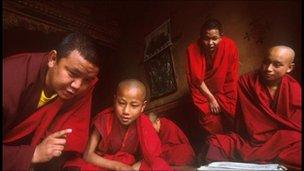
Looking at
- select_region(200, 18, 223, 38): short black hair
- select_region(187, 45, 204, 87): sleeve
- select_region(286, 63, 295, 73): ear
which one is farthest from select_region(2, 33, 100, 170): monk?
select_region(286, 63, 295, 73): ear

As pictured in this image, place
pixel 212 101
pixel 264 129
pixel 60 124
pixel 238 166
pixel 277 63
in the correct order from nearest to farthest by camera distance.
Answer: pixel 238 166
pixel 264 129
pixel 277 63
pixel 212 101
pixel 60 124

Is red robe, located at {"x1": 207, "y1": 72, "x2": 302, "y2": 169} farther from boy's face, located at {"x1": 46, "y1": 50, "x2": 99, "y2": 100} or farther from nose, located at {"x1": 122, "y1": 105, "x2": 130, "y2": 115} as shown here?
boy's face, located at {"x1": 46, "y1": 50, "x2": 99, "y2": 100}

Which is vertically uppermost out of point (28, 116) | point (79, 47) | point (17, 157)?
point (79, 47)

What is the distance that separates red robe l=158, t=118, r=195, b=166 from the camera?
17.6 ft

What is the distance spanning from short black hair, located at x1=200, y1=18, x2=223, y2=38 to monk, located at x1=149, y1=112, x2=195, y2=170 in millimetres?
1218

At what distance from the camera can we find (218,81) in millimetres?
5445

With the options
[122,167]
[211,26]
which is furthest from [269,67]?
[122,167]

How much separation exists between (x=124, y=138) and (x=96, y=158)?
41 centimetres

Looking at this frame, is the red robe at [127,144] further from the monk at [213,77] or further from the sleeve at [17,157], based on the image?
the monk at [213,77]

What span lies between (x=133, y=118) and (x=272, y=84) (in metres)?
1.71

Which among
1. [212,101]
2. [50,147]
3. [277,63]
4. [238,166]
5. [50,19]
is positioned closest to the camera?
[238,166]

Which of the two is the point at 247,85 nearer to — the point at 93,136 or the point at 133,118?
the point at 133,118

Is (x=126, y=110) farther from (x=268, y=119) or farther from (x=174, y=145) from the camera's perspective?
(x=268, y=119)

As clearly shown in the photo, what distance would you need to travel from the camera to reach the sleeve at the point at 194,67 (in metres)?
5.57
